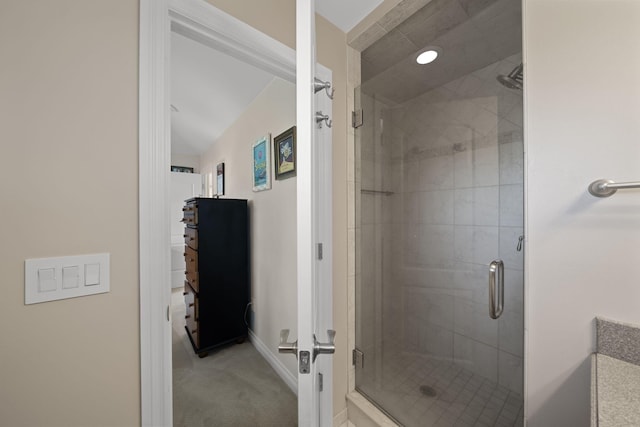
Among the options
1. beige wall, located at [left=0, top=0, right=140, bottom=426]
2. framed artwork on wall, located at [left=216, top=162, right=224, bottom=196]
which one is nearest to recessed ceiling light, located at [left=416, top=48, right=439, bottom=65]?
beige wall, located at [left=0, top=0, right=140, bottom=426]

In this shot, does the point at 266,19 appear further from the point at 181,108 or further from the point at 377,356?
the point at 181,108

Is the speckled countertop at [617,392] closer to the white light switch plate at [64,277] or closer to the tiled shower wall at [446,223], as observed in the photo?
the tiled shower wall at [446,223]

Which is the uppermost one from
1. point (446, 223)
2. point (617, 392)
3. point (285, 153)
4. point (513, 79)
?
point (513, 79)

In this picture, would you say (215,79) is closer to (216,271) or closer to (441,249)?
(216,271)

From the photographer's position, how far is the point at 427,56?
1289mm

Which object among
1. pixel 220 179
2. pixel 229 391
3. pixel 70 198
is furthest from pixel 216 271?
pixel 220 179

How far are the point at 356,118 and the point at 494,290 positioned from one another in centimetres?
120

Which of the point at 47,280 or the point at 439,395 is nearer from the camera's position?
the point at 47,280

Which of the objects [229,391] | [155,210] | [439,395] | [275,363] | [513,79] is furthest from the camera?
[275,363]

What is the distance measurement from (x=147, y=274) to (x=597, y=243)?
4.79ft

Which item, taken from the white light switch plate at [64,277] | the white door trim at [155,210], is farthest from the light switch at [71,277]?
the white door trim at [155,210]

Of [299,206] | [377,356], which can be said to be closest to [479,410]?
[377,356]

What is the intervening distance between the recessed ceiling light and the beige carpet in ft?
7.65

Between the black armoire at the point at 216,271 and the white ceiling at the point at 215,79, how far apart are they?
1097 millimetres
